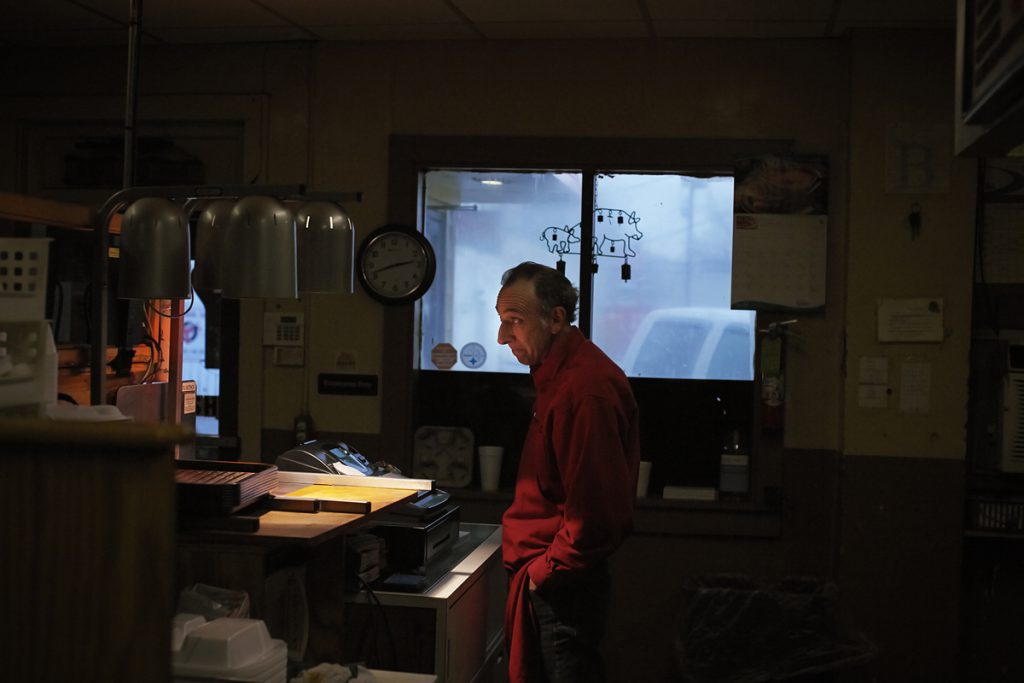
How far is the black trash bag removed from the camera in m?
3.84

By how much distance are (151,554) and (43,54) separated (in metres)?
4.29

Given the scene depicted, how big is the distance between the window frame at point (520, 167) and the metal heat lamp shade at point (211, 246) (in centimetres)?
237

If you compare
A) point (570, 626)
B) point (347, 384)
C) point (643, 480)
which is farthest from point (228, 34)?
point (570, 626)

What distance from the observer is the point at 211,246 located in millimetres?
2049

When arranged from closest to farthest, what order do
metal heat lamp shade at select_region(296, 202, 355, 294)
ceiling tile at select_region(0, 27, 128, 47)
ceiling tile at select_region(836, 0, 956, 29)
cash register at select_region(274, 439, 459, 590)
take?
1. metal heat lamp shade at select_region(296, 202, 355, 294)
2. cash register at select_region(274, 439, 459, 590)
3. ceiling tile at select_region(836, 0, 956, 29)
4. ceiling tile at select_region(0, 27, 128, 47)

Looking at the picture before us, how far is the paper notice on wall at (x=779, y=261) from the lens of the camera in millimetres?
4188

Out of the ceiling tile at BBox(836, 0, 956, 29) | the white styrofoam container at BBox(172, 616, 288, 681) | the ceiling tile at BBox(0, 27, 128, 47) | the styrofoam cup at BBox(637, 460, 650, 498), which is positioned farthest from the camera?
the ceiling tile at BBox(0, 27, 128, 47)

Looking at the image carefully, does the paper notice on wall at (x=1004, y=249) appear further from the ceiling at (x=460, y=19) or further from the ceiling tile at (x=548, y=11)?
the ceiling tile at (x=548, y=11)

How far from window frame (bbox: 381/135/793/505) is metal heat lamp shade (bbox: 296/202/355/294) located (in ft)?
7.35

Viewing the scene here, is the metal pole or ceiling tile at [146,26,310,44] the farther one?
ceiling tile at [146,26,310,44]

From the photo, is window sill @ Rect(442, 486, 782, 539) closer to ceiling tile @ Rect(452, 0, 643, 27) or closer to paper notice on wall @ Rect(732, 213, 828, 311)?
paper notice on wall @ Rect(732, 213, 828, 311)

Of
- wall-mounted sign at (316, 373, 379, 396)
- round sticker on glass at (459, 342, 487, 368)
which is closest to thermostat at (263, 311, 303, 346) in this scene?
wall-mounted sign at (316, 373, 379, 396)

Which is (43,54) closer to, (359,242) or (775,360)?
(359,242)

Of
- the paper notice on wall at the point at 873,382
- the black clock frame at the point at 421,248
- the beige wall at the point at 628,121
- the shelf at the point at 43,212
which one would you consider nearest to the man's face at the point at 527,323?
the shelf at the point at 43,212
